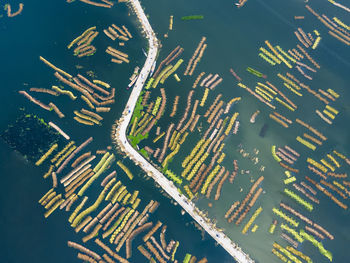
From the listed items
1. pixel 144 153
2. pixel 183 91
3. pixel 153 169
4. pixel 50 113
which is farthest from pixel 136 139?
pixel 50 113

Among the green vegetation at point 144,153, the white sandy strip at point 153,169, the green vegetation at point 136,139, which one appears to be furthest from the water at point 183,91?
the green vegetation at point 136,139

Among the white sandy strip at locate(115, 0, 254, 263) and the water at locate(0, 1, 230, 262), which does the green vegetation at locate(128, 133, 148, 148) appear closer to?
the white sandy strip at locate(115, 0, 254, 263)

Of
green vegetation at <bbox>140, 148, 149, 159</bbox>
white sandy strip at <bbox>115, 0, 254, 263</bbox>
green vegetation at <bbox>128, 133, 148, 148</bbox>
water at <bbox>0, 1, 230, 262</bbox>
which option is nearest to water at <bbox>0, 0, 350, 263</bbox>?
water at <bbox>0, 1, 230, 262</bbox>

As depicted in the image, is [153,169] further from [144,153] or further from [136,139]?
[136,139]

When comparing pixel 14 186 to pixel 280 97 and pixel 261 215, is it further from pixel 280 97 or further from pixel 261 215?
pixel 280 97

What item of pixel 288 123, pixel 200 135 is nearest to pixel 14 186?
pixel 200 135

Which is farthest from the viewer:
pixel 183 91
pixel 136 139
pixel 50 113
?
pixel 183 91
